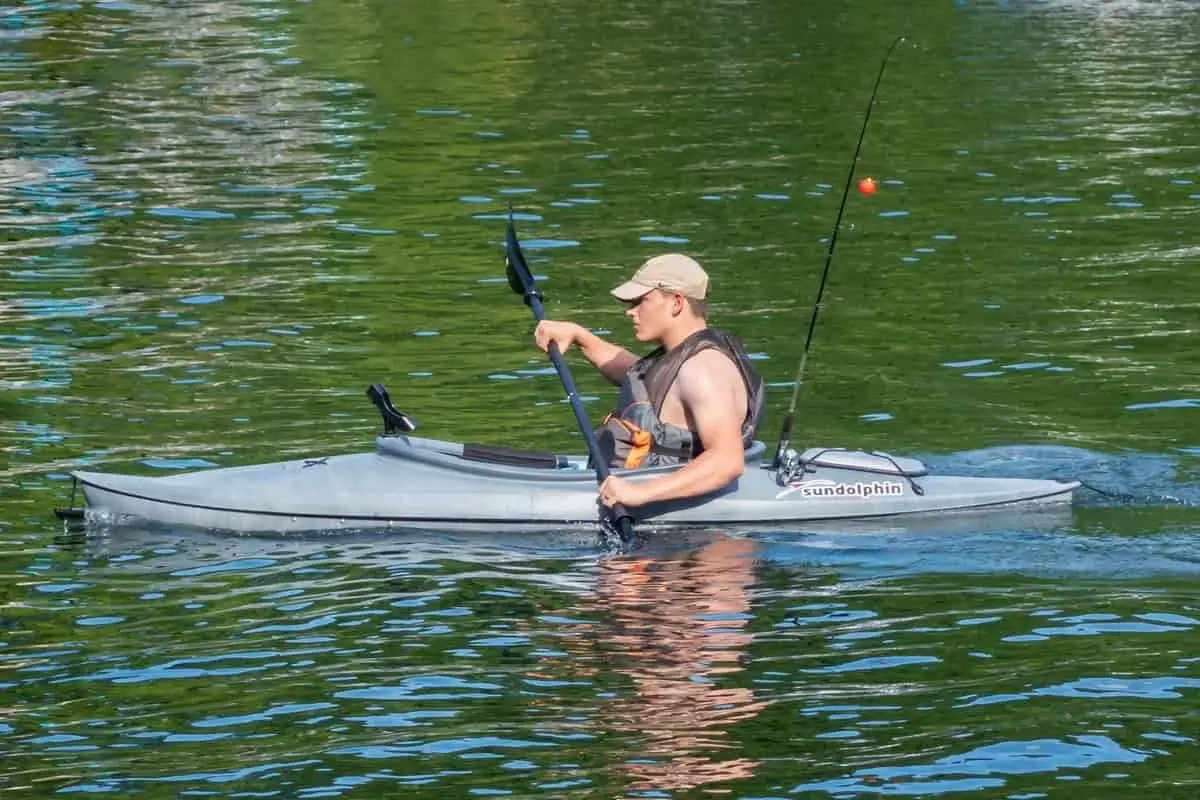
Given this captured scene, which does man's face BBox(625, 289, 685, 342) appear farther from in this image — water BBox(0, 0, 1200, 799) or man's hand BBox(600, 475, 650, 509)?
water BBox(0, 0, 1200, 799)

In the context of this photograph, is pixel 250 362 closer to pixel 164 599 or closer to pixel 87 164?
pixel 164 599

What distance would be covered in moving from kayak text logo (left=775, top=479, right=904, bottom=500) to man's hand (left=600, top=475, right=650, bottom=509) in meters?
0.71

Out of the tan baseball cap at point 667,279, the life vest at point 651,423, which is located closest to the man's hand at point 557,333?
the life vest at point 651,423

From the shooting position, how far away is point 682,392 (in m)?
9.73

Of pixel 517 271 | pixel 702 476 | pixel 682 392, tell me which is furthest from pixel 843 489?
pixel 517 271

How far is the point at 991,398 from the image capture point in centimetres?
1273

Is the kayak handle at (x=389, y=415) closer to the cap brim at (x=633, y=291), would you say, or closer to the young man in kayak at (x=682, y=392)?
the young man in kayak at (x=682, y=392)

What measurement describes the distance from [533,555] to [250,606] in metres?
1.34

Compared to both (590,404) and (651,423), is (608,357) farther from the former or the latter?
(590,404)

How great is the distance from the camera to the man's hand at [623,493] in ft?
31.8

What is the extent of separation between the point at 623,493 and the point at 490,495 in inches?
26.6

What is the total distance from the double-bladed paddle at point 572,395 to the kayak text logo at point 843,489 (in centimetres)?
77

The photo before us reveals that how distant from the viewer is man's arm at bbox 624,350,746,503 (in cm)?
962

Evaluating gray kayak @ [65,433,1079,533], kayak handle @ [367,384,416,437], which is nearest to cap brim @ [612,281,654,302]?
gray kayak @ [65,433,1079,533]
